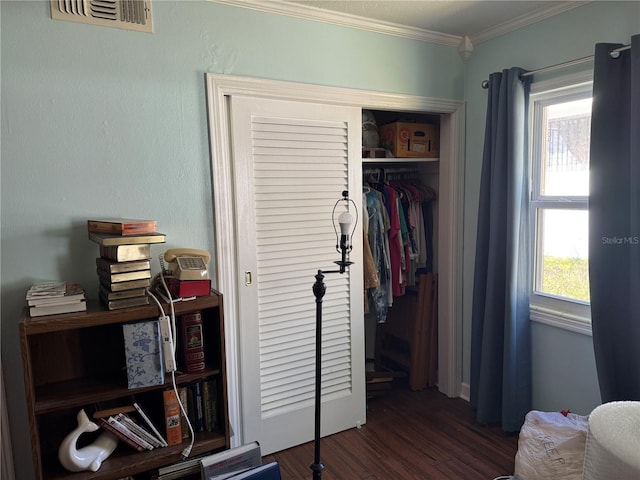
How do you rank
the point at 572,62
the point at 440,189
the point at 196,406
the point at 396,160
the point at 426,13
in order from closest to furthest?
the point at 196,406
the point at 572,62
the point at 426,13
the point at 396,160
the point at 440,189

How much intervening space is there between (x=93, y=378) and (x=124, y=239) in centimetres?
65

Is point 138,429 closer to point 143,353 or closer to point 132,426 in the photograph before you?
point 132,426

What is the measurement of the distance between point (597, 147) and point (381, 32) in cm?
131

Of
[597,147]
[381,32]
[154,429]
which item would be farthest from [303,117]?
[154,429]

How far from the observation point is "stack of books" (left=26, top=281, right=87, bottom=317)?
1626 millimetres

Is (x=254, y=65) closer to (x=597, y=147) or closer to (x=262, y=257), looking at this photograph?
(x=262, y=257)

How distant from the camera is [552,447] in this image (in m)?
2.03

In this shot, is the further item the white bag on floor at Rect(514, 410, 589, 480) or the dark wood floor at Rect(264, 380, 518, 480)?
the dark wood floor at Rect(264, 380, 518, 480)

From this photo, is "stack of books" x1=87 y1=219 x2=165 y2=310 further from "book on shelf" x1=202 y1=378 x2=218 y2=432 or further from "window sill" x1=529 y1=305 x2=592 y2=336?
"window sill" x1=529 y1=305 x2=592 y2=336

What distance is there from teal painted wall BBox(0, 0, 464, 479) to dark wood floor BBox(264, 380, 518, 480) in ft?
4.32

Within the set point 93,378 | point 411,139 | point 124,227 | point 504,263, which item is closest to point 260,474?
point 93,378

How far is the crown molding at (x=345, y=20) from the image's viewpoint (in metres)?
2.21

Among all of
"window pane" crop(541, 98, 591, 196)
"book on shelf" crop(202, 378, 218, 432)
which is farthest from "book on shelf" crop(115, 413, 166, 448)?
"window pane" crop(541, 98, 591, 196)

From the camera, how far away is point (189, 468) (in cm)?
188
